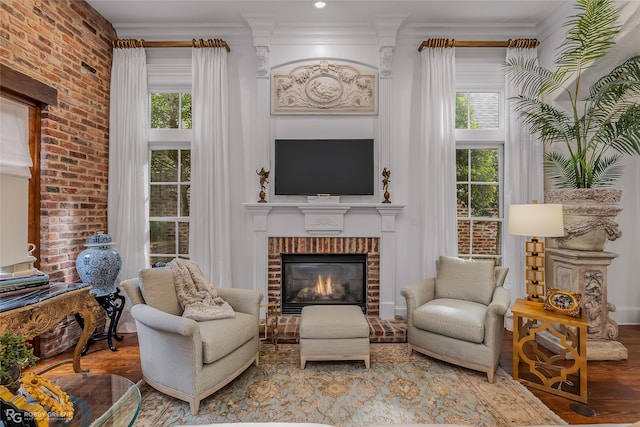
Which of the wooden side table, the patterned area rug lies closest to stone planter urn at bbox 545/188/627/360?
the wooden side table

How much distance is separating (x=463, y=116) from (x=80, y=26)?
419cm

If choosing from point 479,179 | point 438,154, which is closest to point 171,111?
point 438,154

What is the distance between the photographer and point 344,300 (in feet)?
12.6

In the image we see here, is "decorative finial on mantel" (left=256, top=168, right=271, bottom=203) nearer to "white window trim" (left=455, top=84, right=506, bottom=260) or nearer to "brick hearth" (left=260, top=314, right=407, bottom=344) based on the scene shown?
"brick hearth" (left=260, top=314, right=407, bottom=344)

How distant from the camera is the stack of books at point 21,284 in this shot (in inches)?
79.7

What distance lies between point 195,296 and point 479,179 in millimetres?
3340

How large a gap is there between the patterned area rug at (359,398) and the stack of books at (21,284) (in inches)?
39.9

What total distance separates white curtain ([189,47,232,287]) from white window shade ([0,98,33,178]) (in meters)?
1.39

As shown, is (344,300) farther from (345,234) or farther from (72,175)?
(72,175)

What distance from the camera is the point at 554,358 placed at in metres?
2.57

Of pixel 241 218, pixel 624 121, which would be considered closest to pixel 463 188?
pixel 624 121

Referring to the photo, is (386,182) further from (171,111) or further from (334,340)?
(171,111)

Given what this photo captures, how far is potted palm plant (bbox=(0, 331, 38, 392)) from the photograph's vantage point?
3.85 ft

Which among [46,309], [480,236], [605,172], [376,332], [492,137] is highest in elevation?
[492,137]
